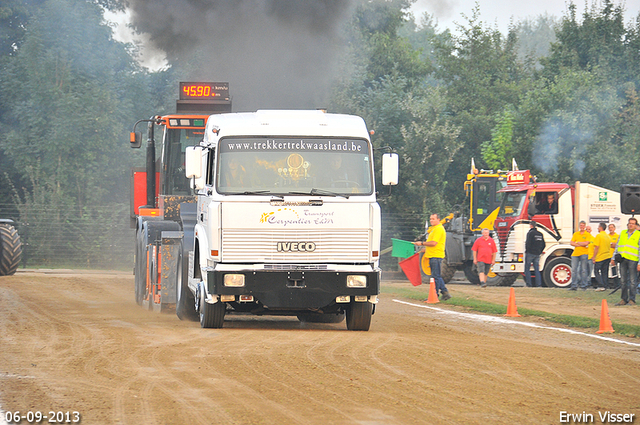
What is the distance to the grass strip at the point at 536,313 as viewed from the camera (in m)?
15.2

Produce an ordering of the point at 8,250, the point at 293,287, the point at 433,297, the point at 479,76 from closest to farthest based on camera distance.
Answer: the point at 293,287 → the point at 433,297 → the point at 8,250 → the point at 479,76

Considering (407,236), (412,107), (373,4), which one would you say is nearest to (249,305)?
(407,236)

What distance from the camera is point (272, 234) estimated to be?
12180mm

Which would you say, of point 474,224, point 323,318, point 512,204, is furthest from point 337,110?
point 323,318

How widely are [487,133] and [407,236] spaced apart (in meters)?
15.1

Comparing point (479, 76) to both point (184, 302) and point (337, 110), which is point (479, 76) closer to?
point (337, 110)

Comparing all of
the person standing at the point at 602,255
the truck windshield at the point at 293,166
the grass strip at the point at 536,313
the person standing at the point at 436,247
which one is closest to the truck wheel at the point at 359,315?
the truck windshield at the point at 293,166

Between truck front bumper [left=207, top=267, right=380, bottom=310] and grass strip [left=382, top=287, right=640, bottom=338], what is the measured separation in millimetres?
5094

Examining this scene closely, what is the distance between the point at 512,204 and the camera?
27.6 metres

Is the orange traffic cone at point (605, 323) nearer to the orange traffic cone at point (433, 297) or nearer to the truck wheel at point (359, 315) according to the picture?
the truck wheel at point (359, 315)

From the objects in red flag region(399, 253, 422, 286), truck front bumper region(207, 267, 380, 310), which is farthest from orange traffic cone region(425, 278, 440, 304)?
truck front bumper region(207, 267, 380, 310)

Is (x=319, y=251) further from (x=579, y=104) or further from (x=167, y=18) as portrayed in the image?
(x=579, y=104)

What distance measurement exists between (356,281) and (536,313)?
23.2 feet

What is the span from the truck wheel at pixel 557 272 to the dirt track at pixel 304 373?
488 inches
